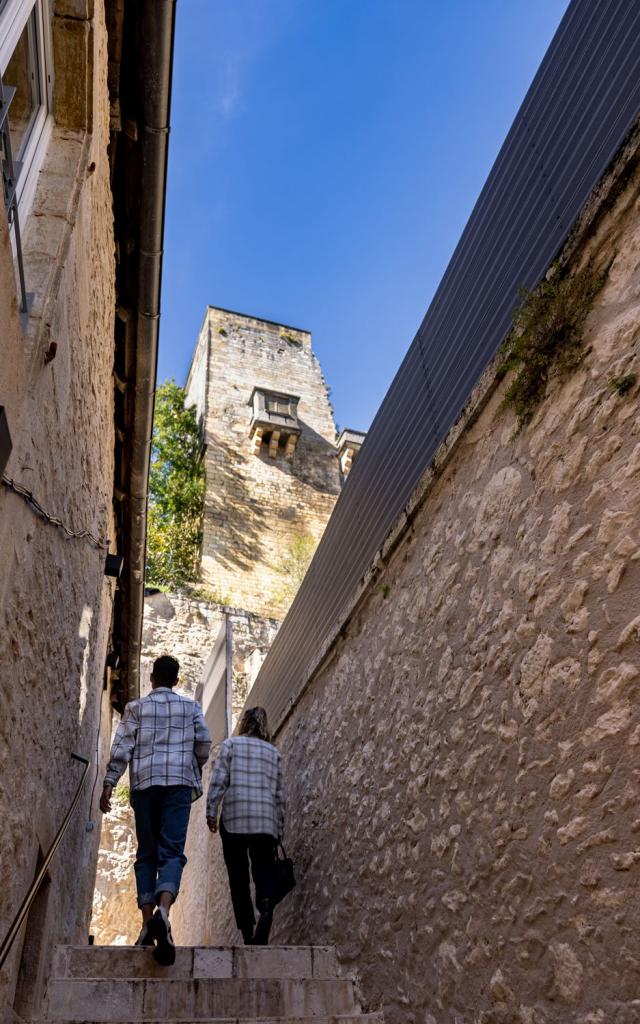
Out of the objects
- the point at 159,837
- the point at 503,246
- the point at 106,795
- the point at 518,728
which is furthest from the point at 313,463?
the point at 518,728

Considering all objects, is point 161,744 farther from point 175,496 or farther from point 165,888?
point 175,496

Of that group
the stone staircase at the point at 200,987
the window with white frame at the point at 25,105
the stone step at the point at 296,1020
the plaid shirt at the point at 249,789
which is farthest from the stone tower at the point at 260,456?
the window with white frame at the point at 25,105

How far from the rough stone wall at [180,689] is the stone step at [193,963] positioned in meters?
5.62

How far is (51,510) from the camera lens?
3.52m

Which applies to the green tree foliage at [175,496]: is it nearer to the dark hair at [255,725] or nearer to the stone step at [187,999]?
the dark hair at [255,725]

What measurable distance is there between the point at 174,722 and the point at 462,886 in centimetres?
211

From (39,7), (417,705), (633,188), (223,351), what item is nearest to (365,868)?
(417,705)

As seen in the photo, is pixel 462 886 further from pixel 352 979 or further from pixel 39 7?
pixel 39 7

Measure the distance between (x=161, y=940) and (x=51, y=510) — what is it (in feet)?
6.76

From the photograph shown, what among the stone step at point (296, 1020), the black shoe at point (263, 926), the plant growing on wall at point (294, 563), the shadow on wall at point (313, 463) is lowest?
the stone step at point (296, 1020)

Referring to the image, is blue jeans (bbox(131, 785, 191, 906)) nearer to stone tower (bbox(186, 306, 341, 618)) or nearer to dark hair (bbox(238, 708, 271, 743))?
dark hair (bbox(238, 708, 271, 743))

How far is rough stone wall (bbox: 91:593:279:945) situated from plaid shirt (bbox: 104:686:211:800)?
18.1 feet

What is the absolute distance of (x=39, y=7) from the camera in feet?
10.7

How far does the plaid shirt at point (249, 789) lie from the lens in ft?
16.6
